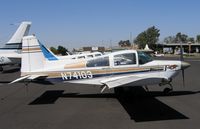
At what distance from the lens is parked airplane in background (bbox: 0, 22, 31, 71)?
30250 millimetres

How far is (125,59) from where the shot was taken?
11.5 meters

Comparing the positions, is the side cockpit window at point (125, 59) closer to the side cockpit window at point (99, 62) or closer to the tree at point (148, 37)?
the side cockpit window at point (99, 62)

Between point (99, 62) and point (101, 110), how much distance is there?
263 centimetres

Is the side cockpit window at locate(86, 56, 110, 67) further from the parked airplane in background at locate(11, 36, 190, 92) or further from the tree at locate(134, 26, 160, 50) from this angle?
the tree at locate(134, 26, 160, 50)

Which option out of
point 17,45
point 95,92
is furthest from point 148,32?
point 95,92

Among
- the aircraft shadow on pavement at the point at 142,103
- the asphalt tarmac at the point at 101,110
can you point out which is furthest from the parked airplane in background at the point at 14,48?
the aircraft shadow on pavement at the point at 142,103

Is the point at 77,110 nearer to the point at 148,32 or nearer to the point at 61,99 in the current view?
the point at 61,99

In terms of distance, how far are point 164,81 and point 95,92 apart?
3.35 m

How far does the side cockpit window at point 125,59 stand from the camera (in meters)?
11.4

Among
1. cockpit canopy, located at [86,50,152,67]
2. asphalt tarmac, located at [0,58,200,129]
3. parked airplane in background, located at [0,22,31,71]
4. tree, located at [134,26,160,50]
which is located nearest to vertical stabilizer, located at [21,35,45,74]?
asphalt tarmac, located at [0,58,200,129]

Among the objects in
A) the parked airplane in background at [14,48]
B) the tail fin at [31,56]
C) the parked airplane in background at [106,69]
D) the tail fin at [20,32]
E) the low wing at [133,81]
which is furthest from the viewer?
the tail fin at [20,32]

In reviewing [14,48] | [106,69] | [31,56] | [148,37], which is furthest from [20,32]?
[148,37]

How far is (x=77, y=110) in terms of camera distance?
9.57m

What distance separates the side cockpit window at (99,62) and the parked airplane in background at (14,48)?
1981cm
